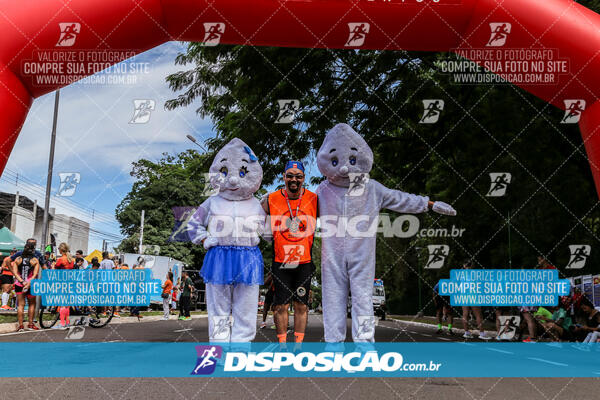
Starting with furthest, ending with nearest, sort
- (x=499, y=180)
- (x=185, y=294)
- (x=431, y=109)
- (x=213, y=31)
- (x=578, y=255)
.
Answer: (x=185, y=294) → (x=578, y=255) → (x=499, y=180) → (x=431, y=109) → (x=213, y=31)

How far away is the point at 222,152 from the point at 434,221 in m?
11.2

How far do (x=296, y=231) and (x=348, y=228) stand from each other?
421 millimetres

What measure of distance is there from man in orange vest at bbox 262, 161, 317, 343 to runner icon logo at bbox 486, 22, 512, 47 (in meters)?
2.16

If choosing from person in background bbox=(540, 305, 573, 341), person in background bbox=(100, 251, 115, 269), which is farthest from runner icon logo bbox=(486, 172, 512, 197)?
person in background bbox=(100, 251, 115, 269)

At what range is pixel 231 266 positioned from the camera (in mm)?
4652

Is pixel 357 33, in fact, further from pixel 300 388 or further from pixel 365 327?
pixel 300 388

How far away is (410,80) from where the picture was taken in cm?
925

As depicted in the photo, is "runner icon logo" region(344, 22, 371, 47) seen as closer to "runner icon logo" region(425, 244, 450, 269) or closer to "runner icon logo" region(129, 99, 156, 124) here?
"runner icon logo" region(129, 99, 156, 124)

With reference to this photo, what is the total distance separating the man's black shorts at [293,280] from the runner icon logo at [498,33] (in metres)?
2.65

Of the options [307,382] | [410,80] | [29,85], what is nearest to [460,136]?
[410,80]

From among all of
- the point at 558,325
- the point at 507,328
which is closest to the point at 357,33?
the point at 558,325

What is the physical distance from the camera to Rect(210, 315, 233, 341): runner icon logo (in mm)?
4688

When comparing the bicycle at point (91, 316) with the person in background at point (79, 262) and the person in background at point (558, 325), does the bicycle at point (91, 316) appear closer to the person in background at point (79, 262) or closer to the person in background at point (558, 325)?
the person in background at point (79, 262)

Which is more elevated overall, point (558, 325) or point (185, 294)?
point (185, 294)
